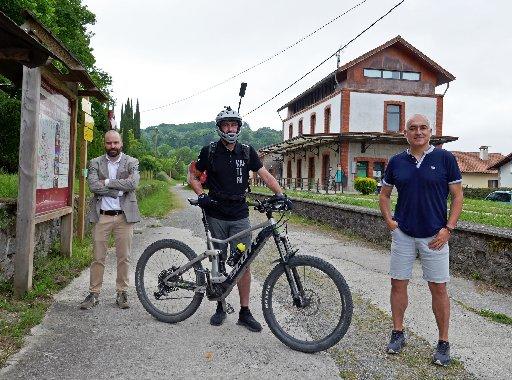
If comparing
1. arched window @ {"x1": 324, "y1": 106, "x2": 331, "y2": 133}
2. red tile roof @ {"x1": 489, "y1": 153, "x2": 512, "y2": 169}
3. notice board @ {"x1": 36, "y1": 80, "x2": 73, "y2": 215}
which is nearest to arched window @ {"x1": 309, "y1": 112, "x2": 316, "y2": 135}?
arched window @ {"x1": 324, "y1": 106, "x2": 331, "y2": 133}

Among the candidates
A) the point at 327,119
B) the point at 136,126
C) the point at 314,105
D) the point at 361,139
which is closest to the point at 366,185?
the point at 361,139

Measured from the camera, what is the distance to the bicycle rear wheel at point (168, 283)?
4.73m

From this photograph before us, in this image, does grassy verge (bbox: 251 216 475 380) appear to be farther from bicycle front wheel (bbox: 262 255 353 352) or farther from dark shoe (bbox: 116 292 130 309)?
dark shoe (bbox: 116 292 130 309)

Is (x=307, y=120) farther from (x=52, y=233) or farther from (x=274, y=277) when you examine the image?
(x=274, y=277)

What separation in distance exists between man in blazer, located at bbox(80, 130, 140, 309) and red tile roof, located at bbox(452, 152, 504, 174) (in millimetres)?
51749

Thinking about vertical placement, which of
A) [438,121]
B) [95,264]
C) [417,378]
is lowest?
[417,378]

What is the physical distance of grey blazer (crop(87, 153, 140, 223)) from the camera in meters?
5.18

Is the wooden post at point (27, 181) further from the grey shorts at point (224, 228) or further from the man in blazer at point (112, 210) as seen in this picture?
the grey shorts at point (224, 228)

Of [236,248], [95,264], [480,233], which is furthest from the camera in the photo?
[480,233]

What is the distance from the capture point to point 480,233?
7.24 meters

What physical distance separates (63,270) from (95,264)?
67.2 inches

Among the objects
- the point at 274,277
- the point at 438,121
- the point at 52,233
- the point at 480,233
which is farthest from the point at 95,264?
the point at 438,121

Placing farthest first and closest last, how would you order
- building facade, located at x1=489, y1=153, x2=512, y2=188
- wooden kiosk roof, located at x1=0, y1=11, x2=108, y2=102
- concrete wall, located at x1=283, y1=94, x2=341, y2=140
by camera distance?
building facade, located at x1=489, y1=153, x2=512, y2=188 → concrete wall, located at x1=283, y1=94, x2=341, y2=140 → wooden kiosk roof, located at x1=0, y1=11, x2=108, y2=102

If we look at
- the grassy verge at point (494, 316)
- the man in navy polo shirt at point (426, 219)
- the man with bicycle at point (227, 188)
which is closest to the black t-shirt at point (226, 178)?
the man with bicycle at point (227, 188)
